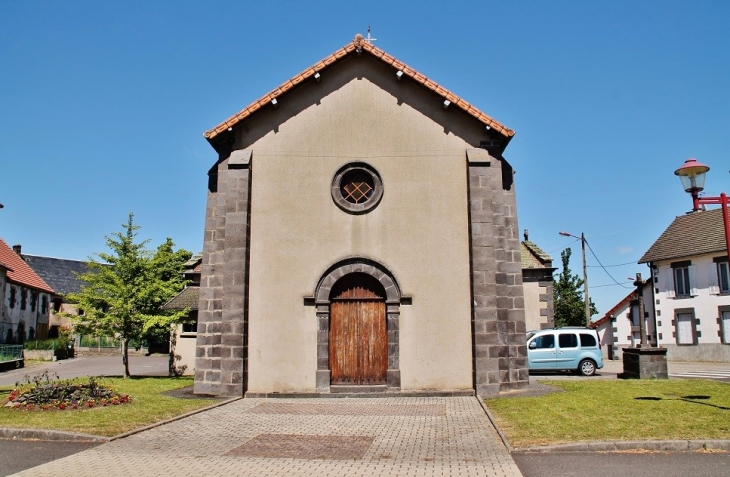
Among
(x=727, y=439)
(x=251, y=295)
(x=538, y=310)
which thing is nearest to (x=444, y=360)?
(x=251, y=295)

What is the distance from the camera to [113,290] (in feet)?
66.7

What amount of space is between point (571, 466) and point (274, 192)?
10.2m

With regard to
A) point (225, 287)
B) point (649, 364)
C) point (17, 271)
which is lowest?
point (649, 364)

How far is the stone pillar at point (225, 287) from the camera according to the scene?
1442cm

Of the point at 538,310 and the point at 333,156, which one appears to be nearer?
the point at 333,156

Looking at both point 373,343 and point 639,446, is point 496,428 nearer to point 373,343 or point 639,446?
point 639,446

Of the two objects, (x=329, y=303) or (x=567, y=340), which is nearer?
(x=329, y=303)

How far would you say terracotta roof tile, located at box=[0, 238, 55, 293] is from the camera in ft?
140

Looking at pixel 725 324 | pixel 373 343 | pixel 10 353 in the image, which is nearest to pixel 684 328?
pixel 725 324

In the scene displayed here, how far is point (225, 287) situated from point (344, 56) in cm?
674

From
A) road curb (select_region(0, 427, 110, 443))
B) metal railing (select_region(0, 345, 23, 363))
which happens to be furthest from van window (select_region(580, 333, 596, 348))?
metal railing (select_region(0, 345, 23, 363))

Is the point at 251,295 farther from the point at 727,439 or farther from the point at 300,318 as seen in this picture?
the point at 727,439

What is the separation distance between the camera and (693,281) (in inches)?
1293

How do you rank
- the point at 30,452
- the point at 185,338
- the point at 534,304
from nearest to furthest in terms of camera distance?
the point at 30,452, the point at 185,338, the point at 534,304
